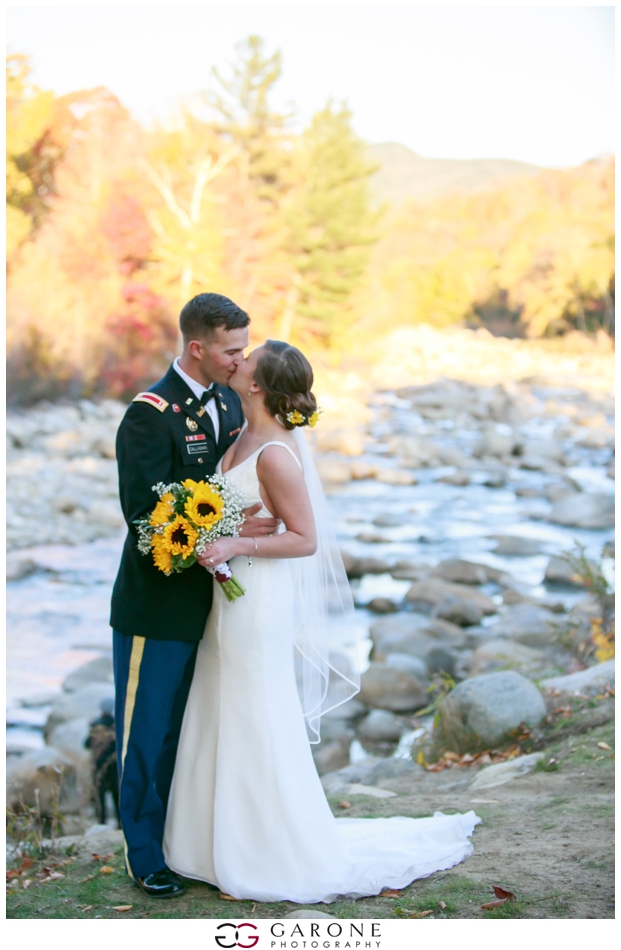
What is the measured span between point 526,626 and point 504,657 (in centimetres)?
232

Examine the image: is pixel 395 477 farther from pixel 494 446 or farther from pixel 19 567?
pixel 19 567

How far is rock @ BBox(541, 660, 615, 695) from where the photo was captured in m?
5.05

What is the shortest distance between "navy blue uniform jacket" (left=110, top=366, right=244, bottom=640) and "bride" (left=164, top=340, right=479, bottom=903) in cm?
9

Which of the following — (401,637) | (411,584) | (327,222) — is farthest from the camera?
(327,222)

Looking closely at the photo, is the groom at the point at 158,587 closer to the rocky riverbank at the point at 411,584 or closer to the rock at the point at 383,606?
the rocky riverbank at the point at 411,584

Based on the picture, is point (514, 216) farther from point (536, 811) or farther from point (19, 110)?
point (536, 811)

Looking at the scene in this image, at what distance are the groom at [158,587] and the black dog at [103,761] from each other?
2.24 meters

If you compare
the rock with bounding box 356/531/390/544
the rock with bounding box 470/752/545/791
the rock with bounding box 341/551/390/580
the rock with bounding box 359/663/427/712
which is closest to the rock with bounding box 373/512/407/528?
the rock with bounding box 356/531/390/544

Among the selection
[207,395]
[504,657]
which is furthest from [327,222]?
[207,395]

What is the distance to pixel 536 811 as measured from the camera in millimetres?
3738

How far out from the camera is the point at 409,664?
7.59 m

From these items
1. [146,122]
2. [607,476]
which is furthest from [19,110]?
[607,476]

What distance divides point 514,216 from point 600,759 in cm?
4827

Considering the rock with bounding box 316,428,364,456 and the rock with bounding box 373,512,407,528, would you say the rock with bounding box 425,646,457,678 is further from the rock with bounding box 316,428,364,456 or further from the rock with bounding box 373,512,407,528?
the rock with bounding box 316,428,364,456
